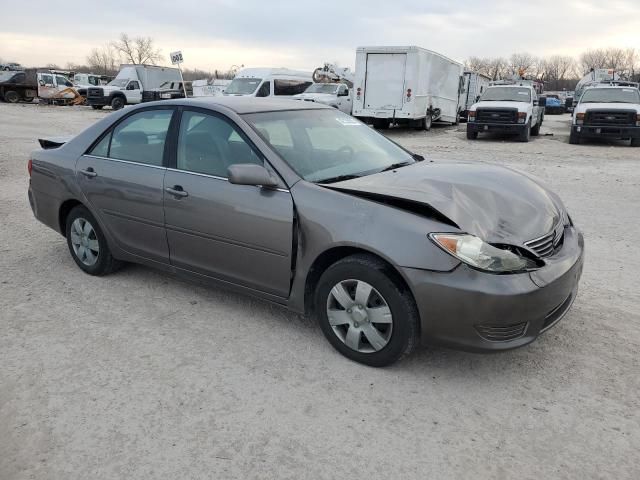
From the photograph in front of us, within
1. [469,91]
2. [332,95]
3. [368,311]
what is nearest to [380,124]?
[332,95]

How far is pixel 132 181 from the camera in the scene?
4.21 m

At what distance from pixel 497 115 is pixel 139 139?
15.0m

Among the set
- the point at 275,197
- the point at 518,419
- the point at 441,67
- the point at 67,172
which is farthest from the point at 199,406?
the point at 441,67

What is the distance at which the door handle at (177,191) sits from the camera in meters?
3.87

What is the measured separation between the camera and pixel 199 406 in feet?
9.55

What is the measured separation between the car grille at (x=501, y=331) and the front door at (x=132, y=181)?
2.42m

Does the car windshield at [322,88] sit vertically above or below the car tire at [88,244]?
above

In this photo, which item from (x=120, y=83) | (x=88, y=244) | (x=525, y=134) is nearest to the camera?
(x=88, y=244)

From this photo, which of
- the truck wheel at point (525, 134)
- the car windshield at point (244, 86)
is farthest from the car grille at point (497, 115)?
the car windshield at point (244, 86)

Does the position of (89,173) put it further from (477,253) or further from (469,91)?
(469,91)

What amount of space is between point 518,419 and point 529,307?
585mm

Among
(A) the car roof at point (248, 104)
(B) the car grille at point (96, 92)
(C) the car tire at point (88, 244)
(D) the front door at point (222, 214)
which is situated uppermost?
(B) the car grille at point (96, 92)

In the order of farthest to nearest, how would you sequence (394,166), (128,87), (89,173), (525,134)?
(128,87)
(525,134)
(89,173)
(394,166)

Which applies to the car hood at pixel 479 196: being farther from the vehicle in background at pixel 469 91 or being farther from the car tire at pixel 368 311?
the vehicle in background at pixel 469 91
